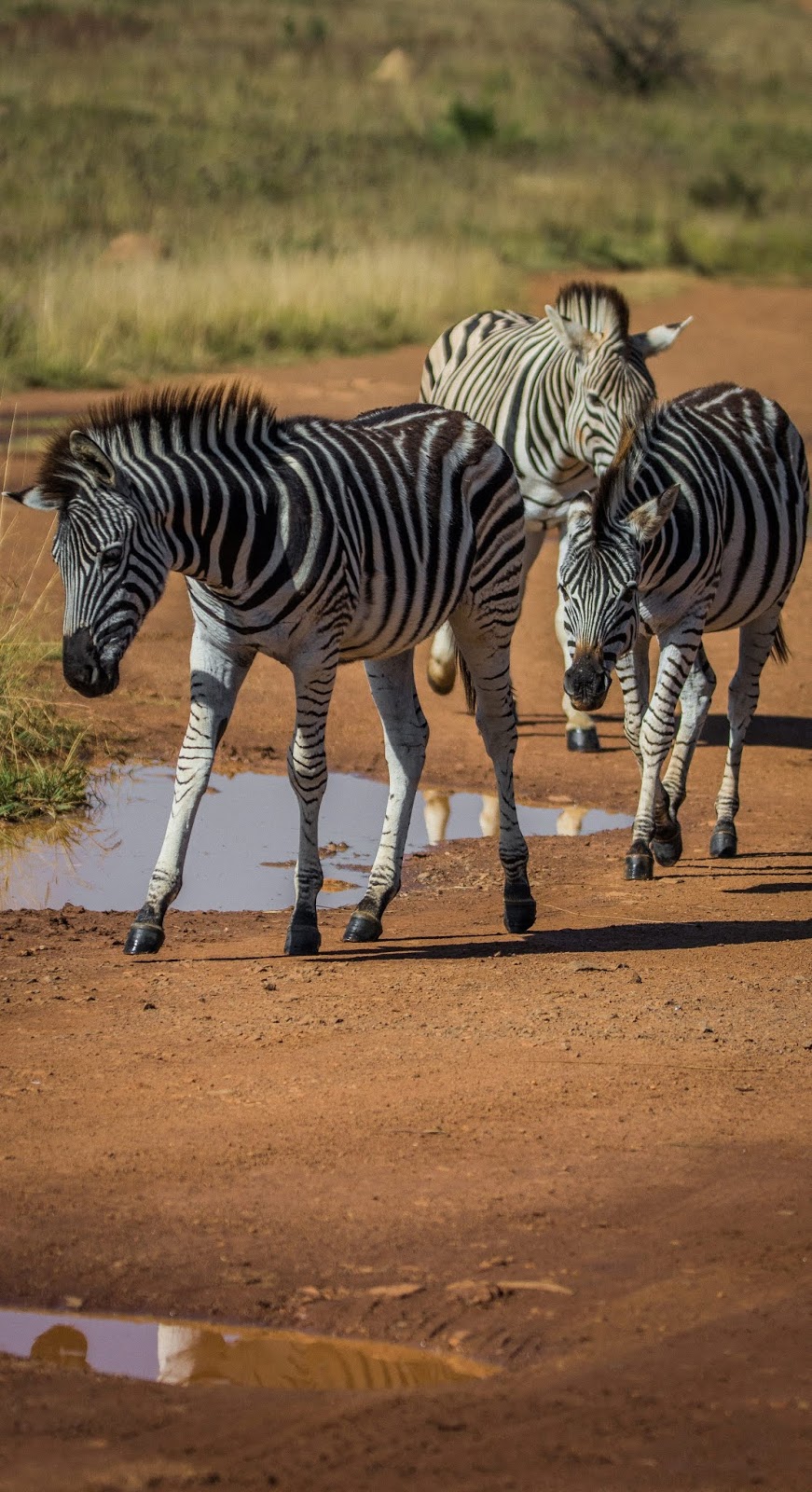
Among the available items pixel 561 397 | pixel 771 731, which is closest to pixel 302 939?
pixel 561 397

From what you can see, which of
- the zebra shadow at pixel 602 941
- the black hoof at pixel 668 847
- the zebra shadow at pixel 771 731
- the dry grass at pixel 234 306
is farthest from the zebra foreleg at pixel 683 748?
the dry grass at pixel 234 306

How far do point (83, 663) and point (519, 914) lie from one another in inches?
89.2

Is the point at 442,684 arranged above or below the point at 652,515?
above

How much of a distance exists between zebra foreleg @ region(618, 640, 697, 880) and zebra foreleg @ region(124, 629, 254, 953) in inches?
85.6

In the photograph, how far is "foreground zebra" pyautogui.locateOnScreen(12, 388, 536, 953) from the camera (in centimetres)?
634

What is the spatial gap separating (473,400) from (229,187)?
65.6 feet

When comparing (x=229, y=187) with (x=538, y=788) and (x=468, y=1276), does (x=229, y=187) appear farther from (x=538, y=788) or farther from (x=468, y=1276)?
(x=468, y=1276)

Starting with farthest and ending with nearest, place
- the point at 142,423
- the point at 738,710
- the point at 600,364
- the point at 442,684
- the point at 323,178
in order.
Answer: the point at 323,178 < the point at 442,684 < the point at 600,364 < the point at 738,710 < the point at 142,423

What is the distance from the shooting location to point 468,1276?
4.36m

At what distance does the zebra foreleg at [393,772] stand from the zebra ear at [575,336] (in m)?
3.83

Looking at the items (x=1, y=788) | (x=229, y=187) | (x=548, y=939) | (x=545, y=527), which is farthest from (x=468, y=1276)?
(x=229, y=187)

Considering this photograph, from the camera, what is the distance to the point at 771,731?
11.6 meters

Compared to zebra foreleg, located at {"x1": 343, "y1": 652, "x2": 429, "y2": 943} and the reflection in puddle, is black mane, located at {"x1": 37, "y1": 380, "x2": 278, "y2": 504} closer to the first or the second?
zebra foreleg, located at {"x1": 343, "y1": 652, "x2": 429, "y2": 943}

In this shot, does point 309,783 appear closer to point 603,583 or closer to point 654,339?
point 603,583
